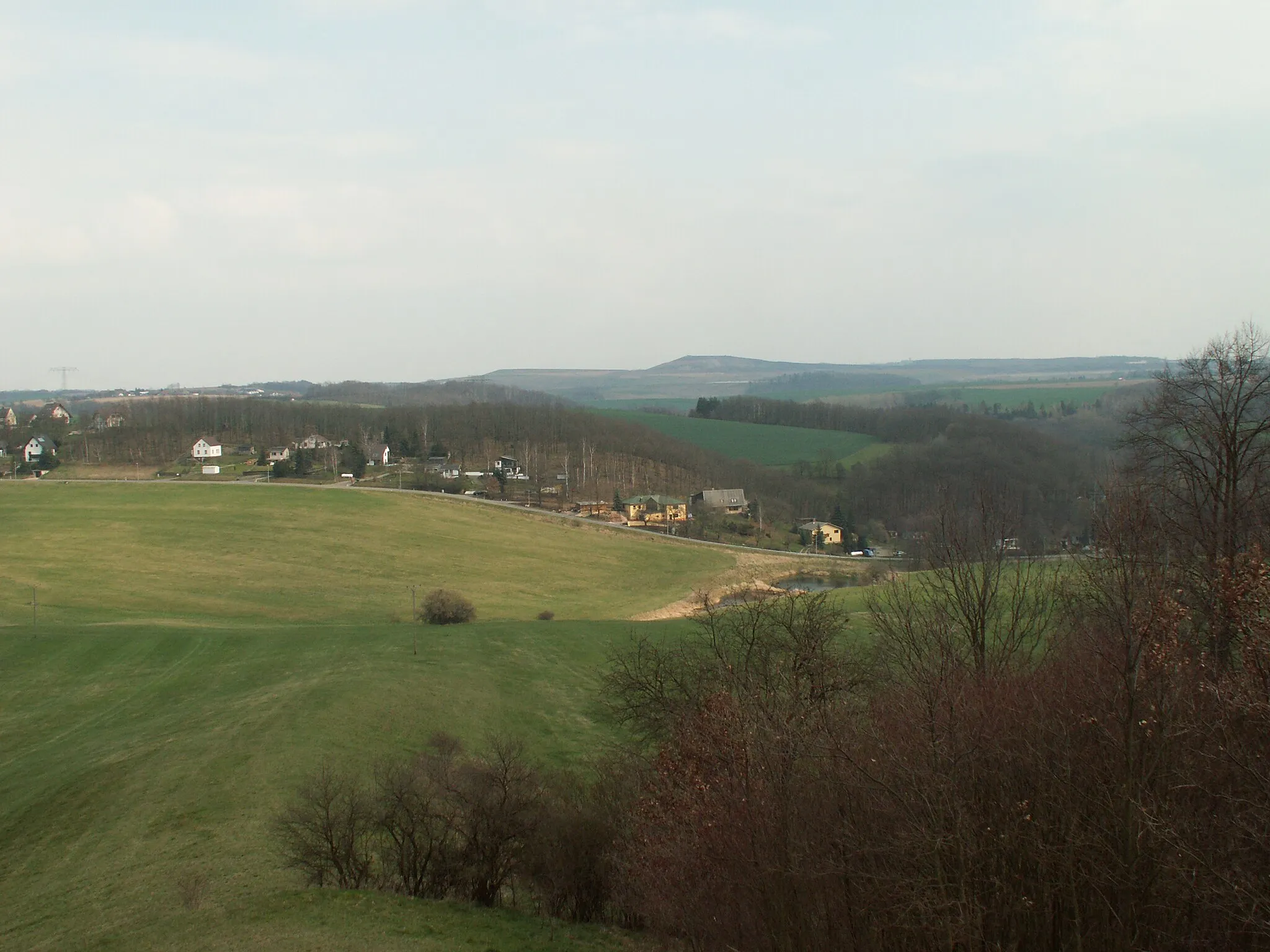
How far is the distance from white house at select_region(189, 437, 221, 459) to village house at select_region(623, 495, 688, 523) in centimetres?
5022

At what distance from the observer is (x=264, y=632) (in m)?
44.3

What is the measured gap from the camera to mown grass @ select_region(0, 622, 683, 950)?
16172 millimetres

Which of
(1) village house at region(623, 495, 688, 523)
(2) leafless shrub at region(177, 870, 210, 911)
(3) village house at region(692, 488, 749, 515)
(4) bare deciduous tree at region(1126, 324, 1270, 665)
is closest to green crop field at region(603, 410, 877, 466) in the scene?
(3) village house at region(692, 488, 749, 515)

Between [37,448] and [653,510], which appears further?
[37,448]

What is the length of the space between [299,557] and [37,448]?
58.5 m

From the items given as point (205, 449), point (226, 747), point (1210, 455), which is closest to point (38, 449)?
point (205, 449)

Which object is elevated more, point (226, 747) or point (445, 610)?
point (226, 747)

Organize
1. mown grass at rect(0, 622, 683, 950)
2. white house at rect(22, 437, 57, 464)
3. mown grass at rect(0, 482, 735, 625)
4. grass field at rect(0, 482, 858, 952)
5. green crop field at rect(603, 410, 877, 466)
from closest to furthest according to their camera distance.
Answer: mown grass at rect(0, 622, 683, 950) < grass field at rect(0, 482, 858, 952) < mown grass at rect(0, 482, 735, 625) < white house at rect(22, 437, 57, 464) < green crop field at rect(603, 410, 877, 466)

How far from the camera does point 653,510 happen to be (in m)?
97.7

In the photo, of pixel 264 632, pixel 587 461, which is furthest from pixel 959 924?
pixel 587 461

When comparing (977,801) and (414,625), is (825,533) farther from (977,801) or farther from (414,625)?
(977,801)

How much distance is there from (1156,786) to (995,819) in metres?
1.86

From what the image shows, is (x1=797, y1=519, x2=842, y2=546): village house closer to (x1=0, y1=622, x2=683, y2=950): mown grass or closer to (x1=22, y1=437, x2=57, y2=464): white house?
(x1=0, y1=622, x2=683, y2=950): mown grass

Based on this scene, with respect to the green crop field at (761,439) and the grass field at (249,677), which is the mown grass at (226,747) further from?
the green crop field at (761,439)
